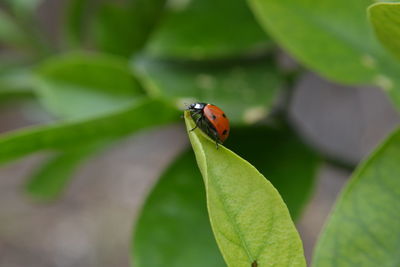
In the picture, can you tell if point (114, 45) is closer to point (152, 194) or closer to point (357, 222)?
point (152, 194)

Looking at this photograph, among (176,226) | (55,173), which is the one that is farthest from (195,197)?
(55,173)

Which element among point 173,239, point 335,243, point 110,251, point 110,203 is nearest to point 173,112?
point 173,239

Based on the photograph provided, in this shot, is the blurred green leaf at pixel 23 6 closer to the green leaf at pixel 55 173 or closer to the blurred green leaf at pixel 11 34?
the blurred green leaf at pixel 11 34

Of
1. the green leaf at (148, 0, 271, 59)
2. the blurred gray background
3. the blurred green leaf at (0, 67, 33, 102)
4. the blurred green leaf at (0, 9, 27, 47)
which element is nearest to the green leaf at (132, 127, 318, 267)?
the green leaf at (148, 0, 271, 59)

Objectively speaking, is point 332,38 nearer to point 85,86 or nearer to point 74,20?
point 85,86

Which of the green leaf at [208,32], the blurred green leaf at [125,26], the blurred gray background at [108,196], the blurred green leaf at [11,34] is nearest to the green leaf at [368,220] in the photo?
the green leaf at [208,32]
